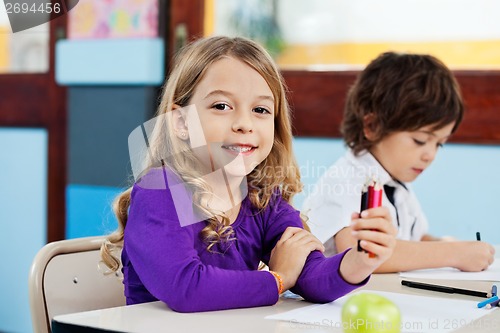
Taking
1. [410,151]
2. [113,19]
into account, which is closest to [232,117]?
[410,151]

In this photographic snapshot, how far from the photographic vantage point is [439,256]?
1.57 metres

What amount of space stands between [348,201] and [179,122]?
53 cm

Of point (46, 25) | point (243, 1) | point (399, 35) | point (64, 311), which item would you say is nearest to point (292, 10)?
point (243, 1)

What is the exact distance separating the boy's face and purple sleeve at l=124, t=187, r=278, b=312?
2.77ft

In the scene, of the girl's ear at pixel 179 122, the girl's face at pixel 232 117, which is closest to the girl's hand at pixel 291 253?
the girl's face at pixel 232 117

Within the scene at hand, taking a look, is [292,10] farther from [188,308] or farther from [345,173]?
[188,308]

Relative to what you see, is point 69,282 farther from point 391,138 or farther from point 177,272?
point 391,138

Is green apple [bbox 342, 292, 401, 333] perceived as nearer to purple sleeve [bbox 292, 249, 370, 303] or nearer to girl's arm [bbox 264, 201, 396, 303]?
girl's arm [bbox 264, 201, 396, 303]

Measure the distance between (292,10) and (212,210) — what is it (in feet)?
5.69

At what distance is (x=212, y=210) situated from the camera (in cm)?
131

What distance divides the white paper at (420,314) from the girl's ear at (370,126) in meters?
0.82

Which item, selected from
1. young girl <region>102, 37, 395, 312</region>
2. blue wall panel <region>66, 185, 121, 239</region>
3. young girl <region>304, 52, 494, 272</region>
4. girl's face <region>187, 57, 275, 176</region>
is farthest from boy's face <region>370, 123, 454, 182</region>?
blue wall panel <region>66, 185, 121, 239</region>

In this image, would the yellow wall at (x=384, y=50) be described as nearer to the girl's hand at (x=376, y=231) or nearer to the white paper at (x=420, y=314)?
the white paper at (x=420, y=314)

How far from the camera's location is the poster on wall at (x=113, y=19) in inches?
122
